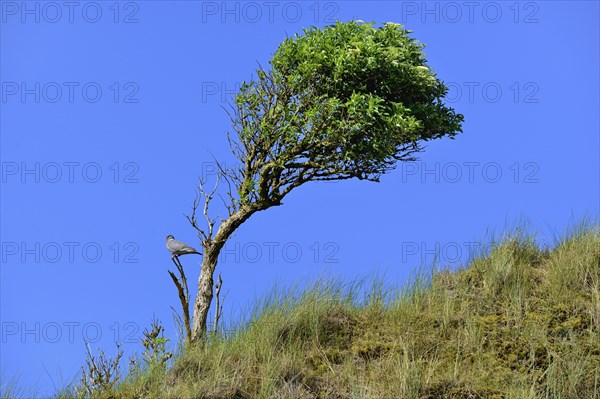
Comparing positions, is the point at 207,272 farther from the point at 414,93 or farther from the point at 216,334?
the point at 414,93

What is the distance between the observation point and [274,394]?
11367mm

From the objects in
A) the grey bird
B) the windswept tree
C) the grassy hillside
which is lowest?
the grassy hillside

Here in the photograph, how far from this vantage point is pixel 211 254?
14.6 metres

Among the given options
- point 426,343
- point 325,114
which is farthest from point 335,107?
point 426,343

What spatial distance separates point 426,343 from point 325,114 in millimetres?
4592


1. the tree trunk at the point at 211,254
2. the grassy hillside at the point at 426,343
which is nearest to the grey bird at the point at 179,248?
the tree trunk at the point at 211,254

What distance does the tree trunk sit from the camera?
563 inches

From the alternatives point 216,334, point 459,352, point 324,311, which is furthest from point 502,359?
point 216,334

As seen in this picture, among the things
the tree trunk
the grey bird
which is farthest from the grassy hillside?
the grey bird

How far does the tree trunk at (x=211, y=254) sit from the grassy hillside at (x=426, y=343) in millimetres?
1237

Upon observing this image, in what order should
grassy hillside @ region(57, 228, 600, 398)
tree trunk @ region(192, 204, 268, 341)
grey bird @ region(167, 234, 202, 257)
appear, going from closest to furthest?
grassy hillside @ region(57, 228, 600, 398)
tree trunk @ region(192, 204, 268, 341)
grey bird @ region(167, 234, 202, 257)

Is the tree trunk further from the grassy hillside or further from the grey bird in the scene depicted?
the grassy hillside

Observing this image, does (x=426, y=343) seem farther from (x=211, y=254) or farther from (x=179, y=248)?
(x=179, y=248)

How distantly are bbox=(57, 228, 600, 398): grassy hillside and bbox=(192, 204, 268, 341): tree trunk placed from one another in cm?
124
